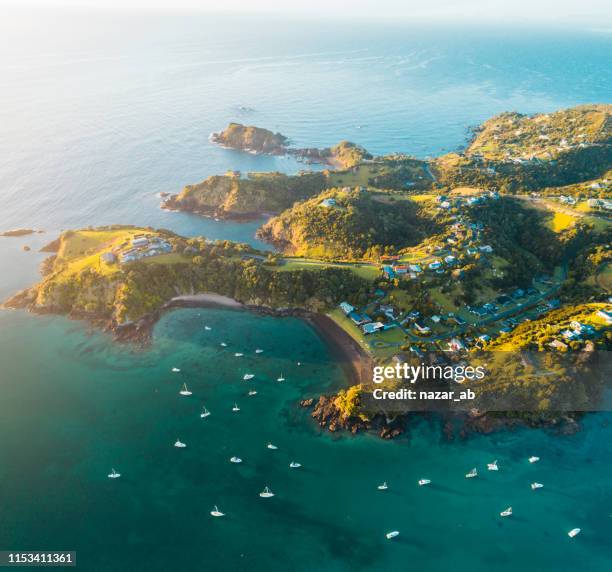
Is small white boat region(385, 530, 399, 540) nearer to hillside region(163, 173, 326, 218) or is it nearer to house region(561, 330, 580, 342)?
house region(561, 330, 580, 342)

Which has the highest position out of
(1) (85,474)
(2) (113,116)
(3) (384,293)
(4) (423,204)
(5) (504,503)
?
(2) (113,116)

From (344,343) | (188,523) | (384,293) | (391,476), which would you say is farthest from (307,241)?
(188,523)

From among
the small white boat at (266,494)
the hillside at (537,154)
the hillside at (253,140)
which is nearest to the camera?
the small white boat at (266,494)

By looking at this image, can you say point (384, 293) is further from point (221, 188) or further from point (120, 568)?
point (221, 188)

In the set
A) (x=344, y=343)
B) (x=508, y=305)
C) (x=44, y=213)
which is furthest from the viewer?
(x=44, y=213)

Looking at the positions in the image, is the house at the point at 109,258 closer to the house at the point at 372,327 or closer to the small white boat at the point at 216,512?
the house at the point at 372,327

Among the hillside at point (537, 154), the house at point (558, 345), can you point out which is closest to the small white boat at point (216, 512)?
the house at point (558, 345)

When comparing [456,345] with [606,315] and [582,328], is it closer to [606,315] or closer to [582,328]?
[582,328]
